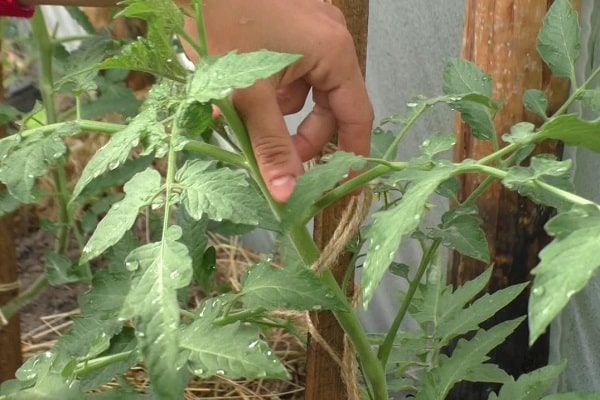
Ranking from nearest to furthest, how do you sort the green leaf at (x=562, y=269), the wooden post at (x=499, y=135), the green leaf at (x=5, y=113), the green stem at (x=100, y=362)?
the green leaf at (x=562, y=269)
the green stem at (x=100, y=362)
the wooden post at (x=499, y=135)
the green leaf at (x=5, y=113)

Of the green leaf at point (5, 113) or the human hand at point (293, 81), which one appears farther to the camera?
the green leaf at point (5, 113)

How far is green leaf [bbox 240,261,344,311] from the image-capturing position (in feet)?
2.19

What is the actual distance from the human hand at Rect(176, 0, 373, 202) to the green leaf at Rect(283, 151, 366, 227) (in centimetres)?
3

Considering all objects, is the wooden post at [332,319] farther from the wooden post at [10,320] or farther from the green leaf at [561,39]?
the wooden post at [10,320]

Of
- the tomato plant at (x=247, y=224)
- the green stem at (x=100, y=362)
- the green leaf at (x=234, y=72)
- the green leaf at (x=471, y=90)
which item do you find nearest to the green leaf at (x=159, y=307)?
the tomato plant at (x=247, y=224)

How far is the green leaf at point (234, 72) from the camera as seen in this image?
548 millimetres

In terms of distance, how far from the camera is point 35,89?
237cm

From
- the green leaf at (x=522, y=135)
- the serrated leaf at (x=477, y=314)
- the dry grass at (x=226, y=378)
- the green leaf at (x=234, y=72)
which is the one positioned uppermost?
the green leaf at (x=234, y=72)

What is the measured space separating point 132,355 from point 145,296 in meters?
0.24

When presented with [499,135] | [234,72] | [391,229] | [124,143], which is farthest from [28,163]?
[499,135]

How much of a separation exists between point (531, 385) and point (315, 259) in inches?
10.8

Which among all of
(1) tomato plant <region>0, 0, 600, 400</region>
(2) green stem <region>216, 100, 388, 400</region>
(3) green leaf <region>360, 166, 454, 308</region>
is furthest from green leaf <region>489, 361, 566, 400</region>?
(3) green leaf <region>360, 166, 454, 308</region>

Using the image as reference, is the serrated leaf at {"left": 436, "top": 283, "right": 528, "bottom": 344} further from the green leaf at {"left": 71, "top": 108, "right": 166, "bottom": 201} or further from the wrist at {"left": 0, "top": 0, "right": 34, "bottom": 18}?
the wrist at {"left": 0, "top": 0, "right": 34, "bottom": 18}

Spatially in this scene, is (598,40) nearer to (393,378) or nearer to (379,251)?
(393,378)
